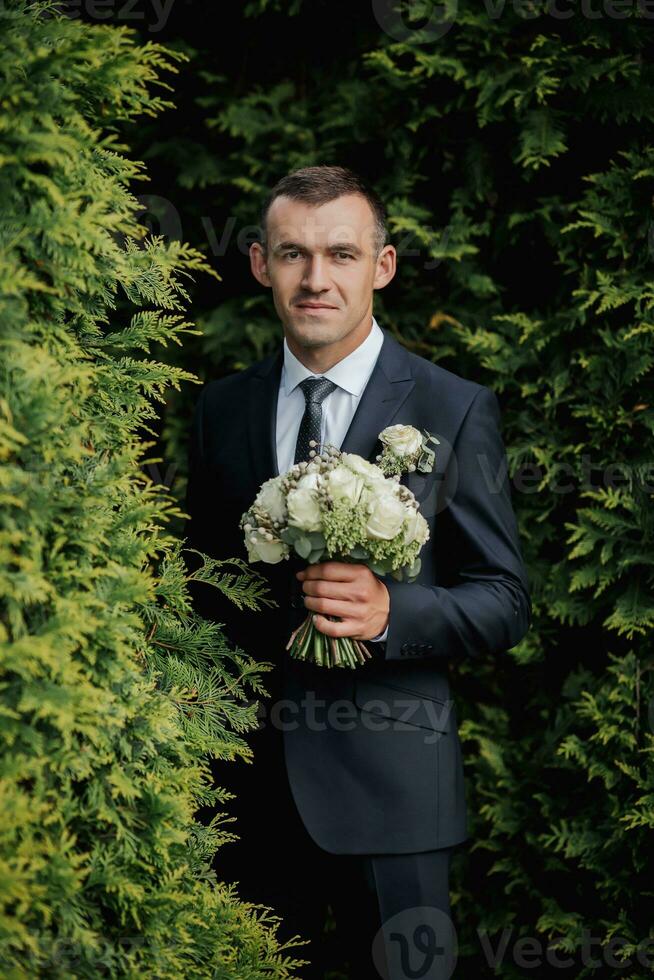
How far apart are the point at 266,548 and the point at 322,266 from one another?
1.01 meters

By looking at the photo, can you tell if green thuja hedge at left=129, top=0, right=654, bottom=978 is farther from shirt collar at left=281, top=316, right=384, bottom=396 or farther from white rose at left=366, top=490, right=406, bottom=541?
white rose at left=366, top=490, right=406, bottom=541

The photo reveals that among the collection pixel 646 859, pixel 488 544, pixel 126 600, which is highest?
pixel 126 600

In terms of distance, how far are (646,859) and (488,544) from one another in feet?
5.24

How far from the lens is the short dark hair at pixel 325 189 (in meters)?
3.11

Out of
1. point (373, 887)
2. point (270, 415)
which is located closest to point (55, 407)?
point (270, 415)

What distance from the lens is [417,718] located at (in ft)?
9.87

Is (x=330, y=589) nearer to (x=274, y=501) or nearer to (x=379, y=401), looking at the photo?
(x=274, y=501)

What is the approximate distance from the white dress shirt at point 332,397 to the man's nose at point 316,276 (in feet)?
0.89

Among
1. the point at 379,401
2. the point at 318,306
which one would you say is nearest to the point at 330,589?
the point at 379,401

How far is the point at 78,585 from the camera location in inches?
84.7

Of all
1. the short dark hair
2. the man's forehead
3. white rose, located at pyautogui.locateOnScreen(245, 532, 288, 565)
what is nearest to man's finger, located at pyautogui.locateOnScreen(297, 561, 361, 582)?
white rose, located at pyautogui.locateOnScreen(245, 532, 288, 565)

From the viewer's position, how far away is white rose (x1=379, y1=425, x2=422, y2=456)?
109 inches

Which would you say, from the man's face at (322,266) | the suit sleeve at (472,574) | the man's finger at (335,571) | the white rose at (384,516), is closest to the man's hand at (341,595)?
the man's finger at (335,571)

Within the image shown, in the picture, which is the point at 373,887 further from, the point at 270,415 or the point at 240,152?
the point at 240,152
